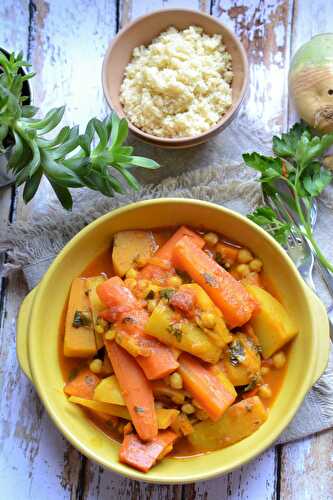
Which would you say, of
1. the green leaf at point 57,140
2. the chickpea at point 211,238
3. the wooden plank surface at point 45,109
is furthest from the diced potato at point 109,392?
the green leaf at point 57,140

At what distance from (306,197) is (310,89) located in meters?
0.48

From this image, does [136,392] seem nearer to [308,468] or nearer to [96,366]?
[96,366]

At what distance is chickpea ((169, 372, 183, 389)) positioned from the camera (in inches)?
95.7

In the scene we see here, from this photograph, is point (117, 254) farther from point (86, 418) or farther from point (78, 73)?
point (78, 73)

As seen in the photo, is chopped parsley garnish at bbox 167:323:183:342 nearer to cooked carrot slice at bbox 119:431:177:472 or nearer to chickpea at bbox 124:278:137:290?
chickpea at bbox 124:278:137:290

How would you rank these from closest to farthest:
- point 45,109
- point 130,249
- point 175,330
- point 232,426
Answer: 1. point 175,330
2. point 232,426
3. point 130,249
4. point 45,109

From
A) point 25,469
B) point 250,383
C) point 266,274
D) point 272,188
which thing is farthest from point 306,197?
point 25,469

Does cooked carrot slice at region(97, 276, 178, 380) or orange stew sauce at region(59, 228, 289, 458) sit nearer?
cooked carrot slice at region(97, 276, 178, 380)

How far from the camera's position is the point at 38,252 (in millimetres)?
2877

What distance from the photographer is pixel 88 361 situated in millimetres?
2641

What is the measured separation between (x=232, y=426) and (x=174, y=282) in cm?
58

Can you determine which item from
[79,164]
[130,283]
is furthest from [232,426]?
[79,164]

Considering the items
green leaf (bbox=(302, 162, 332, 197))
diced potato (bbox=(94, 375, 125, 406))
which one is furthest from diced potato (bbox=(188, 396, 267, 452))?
green leaf (bbox=(302, 162, 332, 197))

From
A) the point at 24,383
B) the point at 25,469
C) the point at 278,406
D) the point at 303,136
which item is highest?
the point at 303,136
